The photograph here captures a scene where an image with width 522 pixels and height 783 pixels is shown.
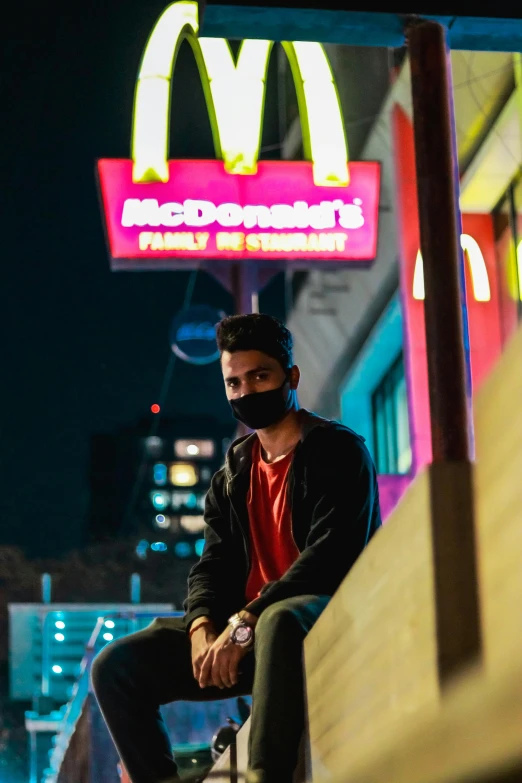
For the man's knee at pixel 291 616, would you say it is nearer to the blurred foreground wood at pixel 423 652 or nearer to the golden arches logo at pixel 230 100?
the blurred foreground wood at pixel 423 652

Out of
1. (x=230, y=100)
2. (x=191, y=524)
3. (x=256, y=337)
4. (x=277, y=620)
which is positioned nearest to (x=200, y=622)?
(x=277, y=620)

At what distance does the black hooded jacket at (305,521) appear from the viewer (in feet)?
13.3

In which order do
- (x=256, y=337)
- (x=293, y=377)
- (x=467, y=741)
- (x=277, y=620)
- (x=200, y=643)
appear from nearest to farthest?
1. (x=467, y=741)
2. (x=277, y=620)
3. (x=200, y=643)
4. (x=256, y=337)
5. (x=293, y=377)

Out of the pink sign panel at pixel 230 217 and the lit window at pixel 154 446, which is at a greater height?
the lit window at pixel 154 446

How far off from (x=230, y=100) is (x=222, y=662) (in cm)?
1196

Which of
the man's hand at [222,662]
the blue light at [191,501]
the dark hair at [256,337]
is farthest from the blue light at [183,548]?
the man's hand at [222,662]

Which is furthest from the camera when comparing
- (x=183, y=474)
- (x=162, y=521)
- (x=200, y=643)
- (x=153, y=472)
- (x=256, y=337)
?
(x=183, y=474)

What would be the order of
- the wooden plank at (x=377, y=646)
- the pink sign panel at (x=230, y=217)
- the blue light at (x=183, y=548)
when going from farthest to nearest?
the blue light at (x=183, y=548) < the pink sign panel at (x=230, y=217) < the wooden plank at (x=377, y=646)

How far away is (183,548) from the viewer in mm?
106062

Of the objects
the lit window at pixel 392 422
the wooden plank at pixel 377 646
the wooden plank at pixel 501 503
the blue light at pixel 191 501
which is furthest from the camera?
the blue light at pixel 191 501

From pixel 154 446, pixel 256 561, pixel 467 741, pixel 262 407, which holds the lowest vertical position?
pixel 467 741

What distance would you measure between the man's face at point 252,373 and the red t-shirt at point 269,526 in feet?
0.88

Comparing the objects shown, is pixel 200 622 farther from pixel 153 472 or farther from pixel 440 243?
pixel 153 472

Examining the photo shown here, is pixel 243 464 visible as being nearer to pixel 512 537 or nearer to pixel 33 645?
pixel 512 537
